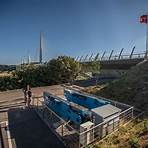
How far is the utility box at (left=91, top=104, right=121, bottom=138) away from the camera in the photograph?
35.8 feet

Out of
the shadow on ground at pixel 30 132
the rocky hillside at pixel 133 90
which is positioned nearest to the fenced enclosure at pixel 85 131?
the shadow on ground at pixel 30 132

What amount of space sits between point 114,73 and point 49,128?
28.0 m

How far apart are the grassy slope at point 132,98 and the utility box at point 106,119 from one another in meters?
0.36

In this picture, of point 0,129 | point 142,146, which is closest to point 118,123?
point 142,146

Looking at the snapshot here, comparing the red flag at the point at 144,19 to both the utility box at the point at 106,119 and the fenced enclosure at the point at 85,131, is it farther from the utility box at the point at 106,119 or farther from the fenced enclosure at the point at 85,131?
the utility box at the point at 106,119

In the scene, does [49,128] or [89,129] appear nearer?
[89,129]

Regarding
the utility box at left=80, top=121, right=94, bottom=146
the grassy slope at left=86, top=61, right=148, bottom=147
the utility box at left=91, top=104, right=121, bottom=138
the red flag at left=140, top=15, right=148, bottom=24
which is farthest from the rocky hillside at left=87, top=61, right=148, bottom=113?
the red flag at left=140, top=15, right=148, bottom=24

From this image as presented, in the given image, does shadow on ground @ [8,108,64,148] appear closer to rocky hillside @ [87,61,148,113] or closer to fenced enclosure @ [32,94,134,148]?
fenced enclosure @ [32,94,134,148]

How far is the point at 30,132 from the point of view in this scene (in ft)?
41.2

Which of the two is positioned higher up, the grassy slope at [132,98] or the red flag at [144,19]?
the red flag at [144,19]

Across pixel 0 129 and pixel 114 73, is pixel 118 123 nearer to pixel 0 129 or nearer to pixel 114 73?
pixel 0 129

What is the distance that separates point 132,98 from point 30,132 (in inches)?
312

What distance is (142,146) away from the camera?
9367mm

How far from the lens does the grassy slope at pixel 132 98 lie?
10.2m
